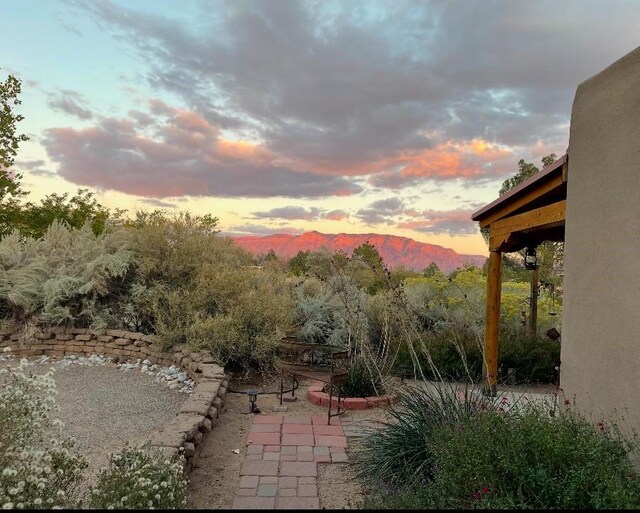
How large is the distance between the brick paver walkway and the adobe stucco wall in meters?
2.07

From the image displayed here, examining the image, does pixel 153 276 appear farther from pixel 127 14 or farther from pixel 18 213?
pixel 18 213

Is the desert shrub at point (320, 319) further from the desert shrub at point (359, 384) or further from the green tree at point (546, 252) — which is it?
the green tree at point (546, 252)

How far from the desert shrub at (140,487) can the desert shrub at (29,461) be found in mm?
193

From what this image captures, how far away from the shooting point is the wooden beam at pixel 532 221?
4.87 m

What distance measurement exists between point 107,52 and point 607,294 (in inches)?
277

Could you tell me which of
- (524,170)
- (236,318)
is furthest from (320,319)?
(524,170)

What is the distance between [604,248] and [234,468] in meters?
3.27

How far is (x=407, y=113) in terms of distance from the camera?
31.7 ft

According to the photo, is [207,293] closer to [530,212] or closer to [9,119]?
[530,212]

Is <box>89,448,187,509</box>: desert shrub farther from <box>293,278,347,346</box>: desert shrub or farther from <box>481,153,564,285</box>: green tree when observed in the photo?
<box>481,153,564,285</box>: green tree

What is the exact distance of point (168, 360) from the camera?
7.73 meters

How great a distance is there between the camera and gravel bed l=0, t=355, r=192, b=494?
4.70m

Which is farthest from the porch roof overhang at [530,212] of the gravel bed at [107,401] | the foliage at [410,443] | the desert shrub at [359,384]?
the gravel bed at [107,401]

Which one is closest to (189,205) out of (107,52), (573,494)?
(107,52)
